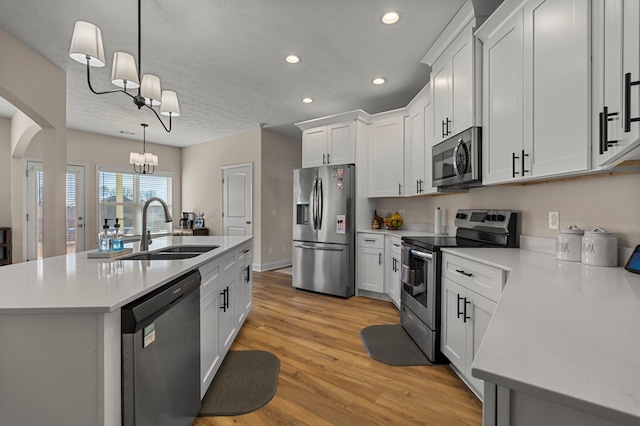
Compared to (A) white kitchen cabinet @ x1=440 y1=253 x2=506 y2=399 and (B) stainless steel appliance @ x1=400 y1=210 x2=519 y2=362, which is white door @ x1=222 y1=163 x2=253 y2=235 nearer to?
(B) stainless steel appliance @ x1=400 y1=210 x2=519 y2=362

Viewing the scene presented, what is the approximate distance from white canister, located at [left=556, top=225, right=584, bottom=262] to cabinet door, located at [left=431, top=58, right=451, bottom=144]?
131 centimetres

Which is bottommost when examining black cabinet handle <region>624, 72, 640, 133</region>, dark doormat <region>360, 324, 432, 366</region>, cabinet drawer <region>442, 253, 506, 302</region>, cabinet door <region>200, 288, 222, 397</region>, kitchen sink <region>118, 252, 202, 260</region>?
dark doormat <region>360, 324, 432, 366</region>

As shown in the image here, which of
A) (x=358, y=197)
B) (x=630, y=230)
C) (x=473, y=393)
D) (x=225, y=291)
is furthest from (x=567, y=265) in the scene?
(x=358, y=197)

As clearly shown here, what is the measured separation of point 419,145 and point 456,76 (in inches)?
40.4

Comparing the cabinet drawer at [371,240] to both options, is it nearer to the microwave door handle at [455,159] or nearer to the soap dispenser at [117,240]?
the microwave door handle at [455,159]

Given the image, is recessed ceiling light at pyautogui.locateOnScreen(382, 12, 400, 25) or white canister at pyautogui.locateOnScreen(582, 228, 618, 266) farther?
recessed ceiling light at pyautogui.locateOnScreen(382, 12, 400, 25)

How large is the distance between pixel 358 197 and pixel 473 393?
261cm

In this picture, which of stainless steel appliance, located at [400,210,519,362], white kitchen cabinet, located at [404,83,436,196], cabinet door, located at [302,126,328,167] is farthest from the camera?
cabinet door, located at [302,126,328,167]

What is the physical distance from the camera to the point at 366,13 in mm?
2357

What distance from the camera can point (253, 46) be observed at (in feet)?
9.30

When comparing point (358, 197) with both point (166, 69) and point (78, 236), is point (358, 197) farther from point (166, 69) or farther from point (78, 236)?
point (78, 236)

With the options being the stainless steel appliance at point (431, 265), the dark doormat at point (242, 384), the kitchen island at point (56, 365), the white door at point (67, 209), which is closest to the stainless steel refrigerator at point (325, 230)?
the stainless steel appliance at point (431, 265)

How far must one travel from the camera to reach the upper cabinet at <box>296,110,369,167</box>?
4.11 metres

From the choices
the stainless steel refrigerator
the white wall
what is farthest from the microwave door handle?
the white wall
